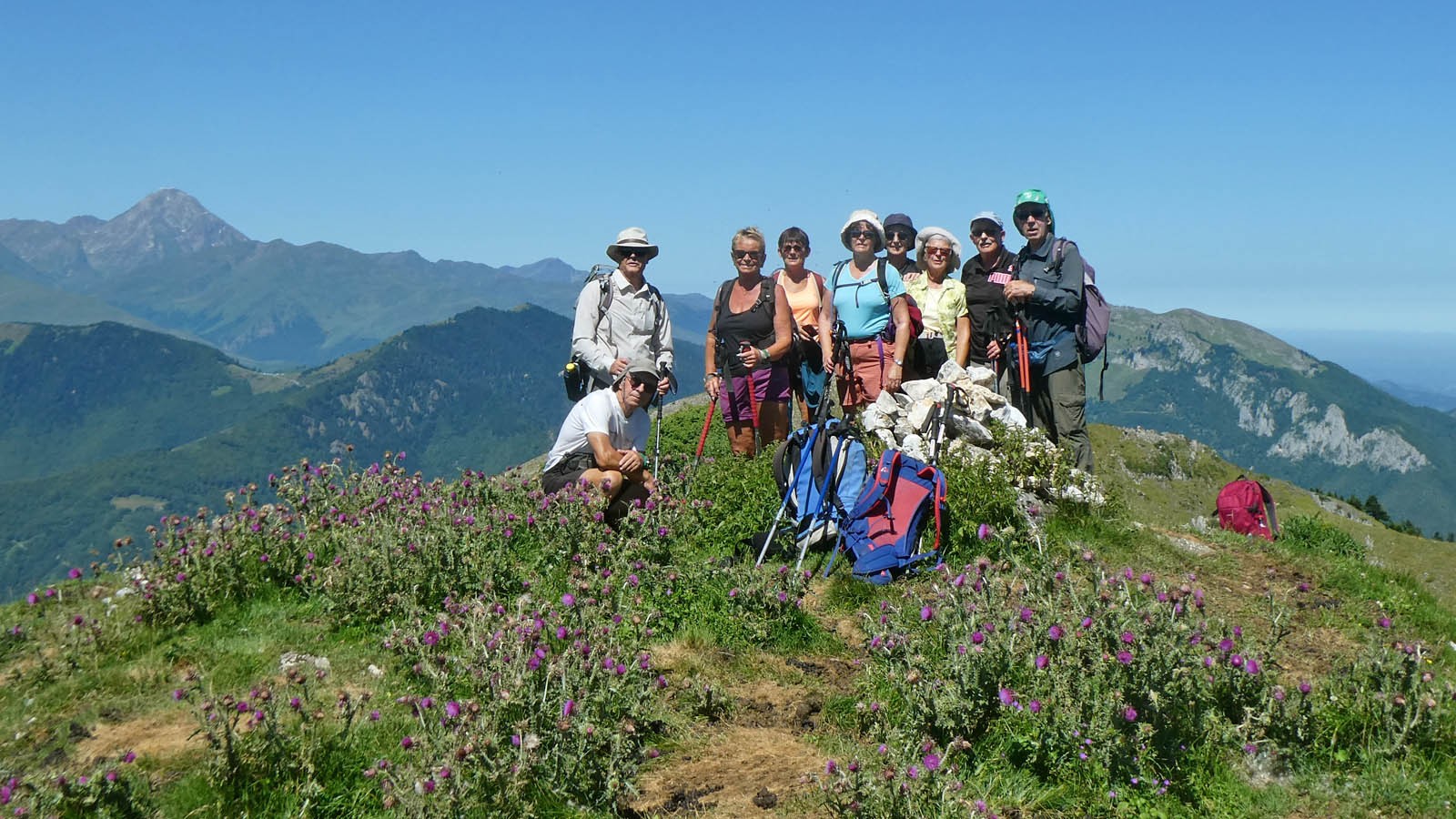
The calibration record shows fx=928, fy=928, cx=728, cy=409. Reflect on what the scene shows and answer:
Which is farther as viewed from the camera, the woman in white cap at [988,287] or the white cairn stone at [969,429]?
the woman in white cap at [988,287]

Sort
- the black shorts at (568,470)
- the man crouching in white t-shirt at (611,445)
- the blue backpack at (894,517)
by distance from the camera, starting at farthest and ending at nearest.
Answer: the black shorts at (568,470), the man crouching in white t-shirt at (611,445), the blue backpack at (894,517)

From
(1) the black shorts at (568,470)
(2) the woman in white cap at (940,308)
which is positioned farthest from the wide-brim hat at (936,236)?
(1) the black shorts at (568,470)

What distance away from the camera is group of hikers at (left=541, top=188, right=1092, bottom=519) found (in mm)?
9195

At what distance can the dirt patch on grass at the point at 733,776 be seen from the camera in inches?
171

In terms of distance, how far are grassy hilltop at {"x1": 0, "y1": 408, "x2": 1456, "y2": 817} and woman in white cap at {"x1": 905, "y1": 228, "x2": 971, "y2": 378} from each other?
222 centimetres

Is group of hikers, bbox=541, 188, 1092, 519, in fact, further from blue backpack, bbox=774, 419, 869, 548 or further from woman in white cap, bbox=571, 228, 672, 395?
blue backpack, bbox=774, 419, 869, 548

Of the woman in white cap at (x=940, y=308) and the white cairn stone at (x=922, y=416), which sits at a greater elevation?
the woman in white cap at (x=940, y=308)

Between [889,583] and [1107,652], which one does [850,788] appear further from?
[889,583]

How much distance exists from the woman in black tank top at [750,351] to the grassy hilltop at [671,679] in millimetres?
2163

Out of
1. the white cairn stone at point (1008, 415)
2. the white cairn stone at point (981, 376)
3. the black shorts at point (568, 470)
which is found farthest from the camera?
the white cairn stone at point (981, 376)

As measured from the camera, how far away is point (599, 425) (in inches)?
314

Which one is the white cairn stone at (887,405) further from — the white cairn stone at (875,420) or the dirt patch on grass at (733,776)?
the dirt patch on grass at (733,776)

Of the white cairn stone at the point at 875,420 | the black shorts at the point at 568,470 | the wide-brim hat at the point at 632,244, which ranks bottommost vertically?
the black shorts at the point at 568,470

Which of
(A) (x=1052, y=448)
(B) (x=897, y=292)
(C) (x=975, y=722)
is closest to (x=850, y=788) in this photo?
(C) (x=975, y=722)
